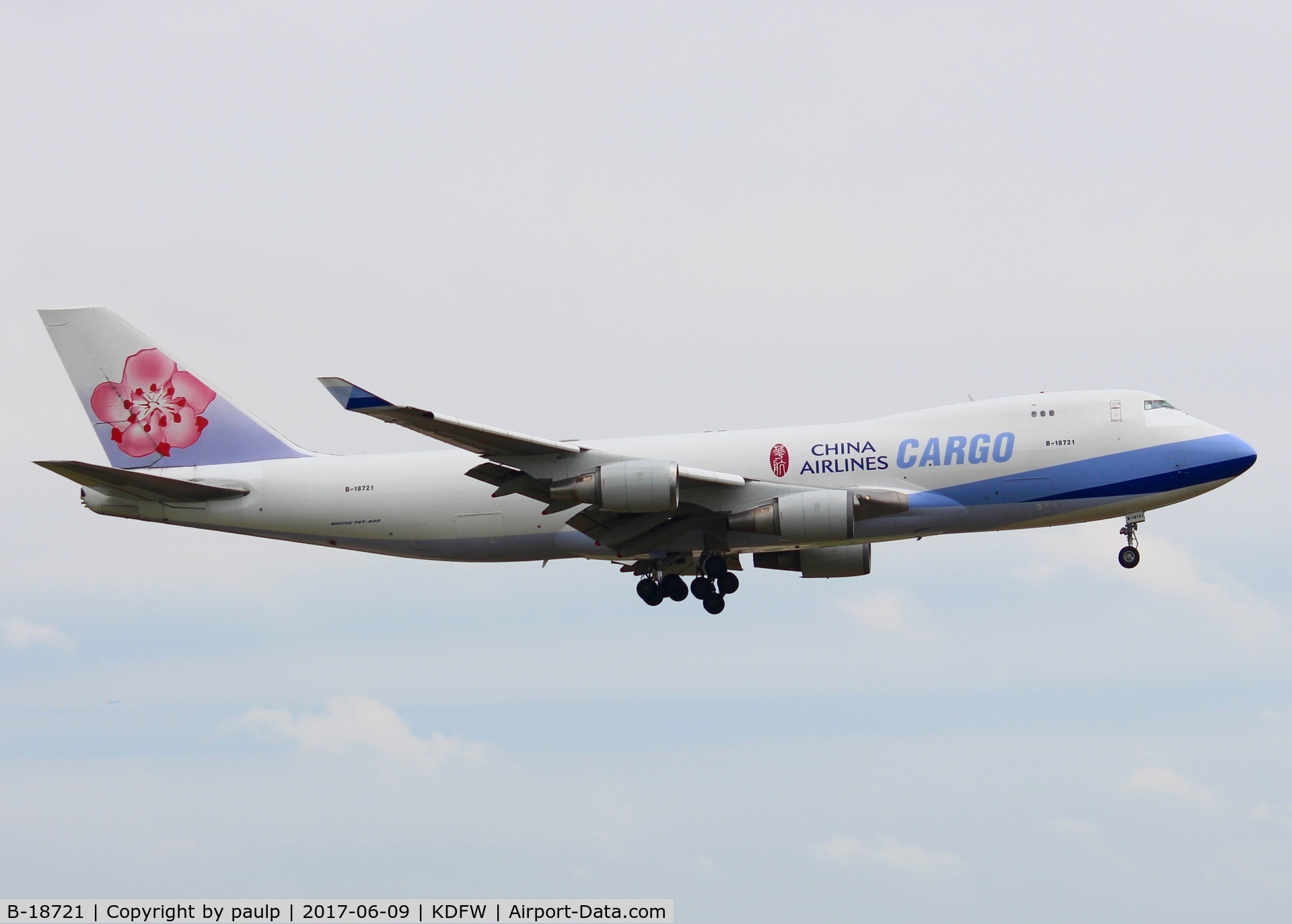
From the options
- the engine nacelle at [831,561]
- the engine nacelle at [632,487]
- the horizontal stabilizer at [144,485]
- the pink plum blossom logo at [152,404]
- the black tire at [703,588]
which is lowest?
the black tire at [703,588]

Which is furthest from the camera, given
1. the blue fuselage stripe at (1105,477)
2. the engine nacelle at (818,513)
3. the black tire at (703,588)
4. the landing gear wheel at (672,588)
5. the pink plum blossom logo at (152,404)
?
the pink plum blossom logo at (152,404)

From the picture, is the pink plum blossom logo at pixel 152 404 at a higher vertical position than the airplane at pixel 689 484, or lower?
higher

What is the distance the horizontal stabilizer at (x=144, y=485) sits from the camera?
108 ft

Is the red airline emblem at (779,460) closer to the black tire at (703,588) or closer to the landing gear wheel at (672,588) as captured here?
the black tire at (703,588)

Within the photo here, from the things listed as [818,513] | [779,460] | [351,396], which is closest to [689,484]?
[779,460]

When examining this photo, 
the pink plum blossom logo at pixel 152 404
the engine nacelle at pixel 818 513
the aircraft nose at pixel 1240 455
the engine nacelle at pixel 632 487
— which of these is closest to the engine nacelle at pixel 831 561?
the engine nacelle at pixel 818 513

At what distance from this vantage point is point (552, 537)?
34.9 m

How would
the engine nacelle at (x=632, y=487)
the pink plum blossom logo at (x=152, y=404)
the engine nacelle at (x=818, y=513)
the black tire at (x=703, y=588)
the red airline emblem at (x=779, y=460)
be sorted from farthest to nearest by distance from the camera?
the pink plum blossom logo at (x=152, y=404), the black tire at (x=703, y=588), the red airline emblem at (x=779, y=460), the engine nacelle at (x=818, y=513), the engine nacelle at (x=632, y=487)

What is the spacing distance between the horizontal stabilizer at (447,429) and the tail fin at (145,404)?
7883mm

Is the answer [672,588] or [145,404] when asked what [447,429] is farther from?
[145,404]

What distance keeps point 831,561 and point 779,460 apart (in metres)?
4.32

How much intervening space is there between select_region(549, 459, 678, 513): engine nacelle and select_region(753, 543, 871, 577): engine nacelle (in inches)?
224

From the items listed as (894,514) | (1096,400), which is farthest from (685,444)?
(1096,400)

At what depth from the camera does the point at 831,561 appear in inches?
1442
